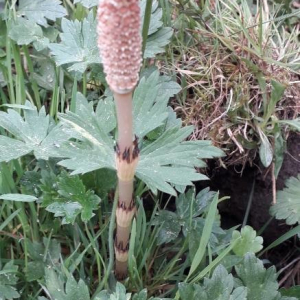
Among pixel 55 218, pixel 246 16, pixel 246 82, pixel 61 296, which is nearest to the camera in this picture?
pixel 61 296

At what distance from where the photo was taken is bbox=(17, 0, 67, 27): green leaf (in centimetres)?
168

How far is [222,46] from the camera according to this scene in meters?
1.59

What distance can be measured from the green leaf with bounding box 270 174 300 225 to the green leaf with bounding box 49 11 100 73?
690mm

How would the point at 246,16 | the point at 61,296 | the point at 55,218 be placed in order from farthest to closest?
the point at 246,16
the point at 55,218
the point at 61,296

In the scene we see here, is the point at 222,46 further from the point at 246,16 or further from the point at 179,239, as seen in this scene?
the point at 179,239

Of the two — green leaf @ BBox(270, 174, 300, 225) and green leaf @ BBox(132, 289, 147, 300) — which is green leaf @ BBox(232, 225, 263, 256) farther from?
green leaf @ BBox(132, 289, 147, 300)

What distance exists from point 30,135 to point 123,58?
60 cm

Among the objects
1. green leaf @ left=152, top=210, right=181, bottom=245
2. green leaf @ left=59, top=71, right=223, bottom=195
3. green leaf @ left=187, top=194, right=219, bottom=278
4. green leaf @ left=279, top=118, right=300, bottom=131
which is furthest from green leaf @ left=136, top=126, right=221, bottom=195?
green leaf @ left=279, top=118, right=300, bottom=131

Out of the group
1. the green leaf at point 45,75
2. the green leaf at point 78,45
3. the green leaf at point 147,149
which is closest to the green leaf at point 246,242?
the green leaf at point 147,149

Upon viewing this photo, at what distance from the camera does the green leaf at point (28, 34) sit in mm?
1564

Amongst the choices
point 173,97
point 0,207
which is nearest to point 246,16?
point 173,97

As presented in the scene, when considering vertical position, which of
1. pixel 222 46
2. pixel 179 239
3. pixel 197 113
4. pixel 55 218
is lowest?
pixel 179 239

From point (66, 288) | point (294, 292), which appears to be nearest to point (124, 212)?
point (66, 288)

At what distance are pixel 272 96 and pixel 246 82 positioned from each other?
0.12m
